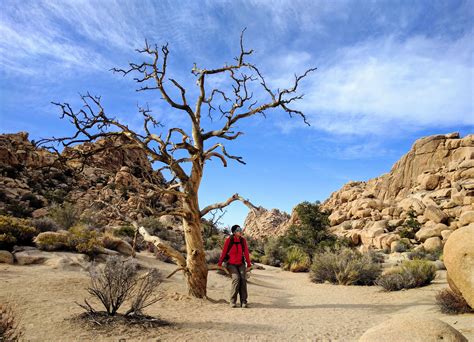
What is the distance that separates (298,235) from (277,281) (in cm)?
1320

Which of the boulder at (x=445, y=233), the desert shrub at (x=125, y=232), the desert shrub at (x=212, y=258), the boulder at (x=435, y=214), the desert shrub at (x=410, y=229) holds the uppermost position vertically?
the boulder at (x=435, y=214)

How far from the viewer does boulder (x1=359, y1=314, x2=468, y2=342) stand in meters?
4.05

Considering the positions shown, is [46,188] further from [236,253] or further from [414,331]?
[414,331]

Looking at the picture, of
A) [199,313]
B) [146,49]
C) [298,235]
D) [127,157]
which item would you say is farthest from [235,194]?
[127,157]

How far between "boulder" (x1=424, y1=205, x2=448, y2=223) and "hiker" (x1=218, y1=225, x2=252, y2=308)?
93.6ft

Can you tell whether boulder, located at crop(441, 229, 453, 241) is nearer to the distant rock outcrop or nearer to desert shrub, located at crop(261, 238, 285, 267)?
desert shrub, located at crop(261, 238, 285, 267)

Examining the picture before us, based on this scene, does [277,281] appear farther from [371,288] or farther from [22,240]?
[22,240]

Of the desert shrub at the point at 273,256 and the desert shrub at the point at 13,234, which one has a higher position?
the desert shrub at the point at 273,256

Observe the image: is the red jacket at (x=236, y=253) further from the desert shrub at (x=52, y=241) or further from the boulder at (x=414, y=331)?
the desert shrub at (x=52, y=241)

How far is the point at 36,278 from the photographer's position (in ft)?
30.6

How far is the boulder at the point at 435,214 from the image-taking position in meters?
32.2

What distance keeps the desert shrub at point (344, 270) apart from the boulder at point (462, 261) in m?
6.32

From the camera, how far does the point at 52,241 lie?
12.7m

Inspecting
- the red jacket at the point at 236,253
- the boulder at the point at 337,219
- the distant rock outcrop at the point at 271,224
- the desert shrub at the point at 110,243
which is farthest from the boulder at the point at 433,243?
the distant rock outcrop at the point at 271,224
